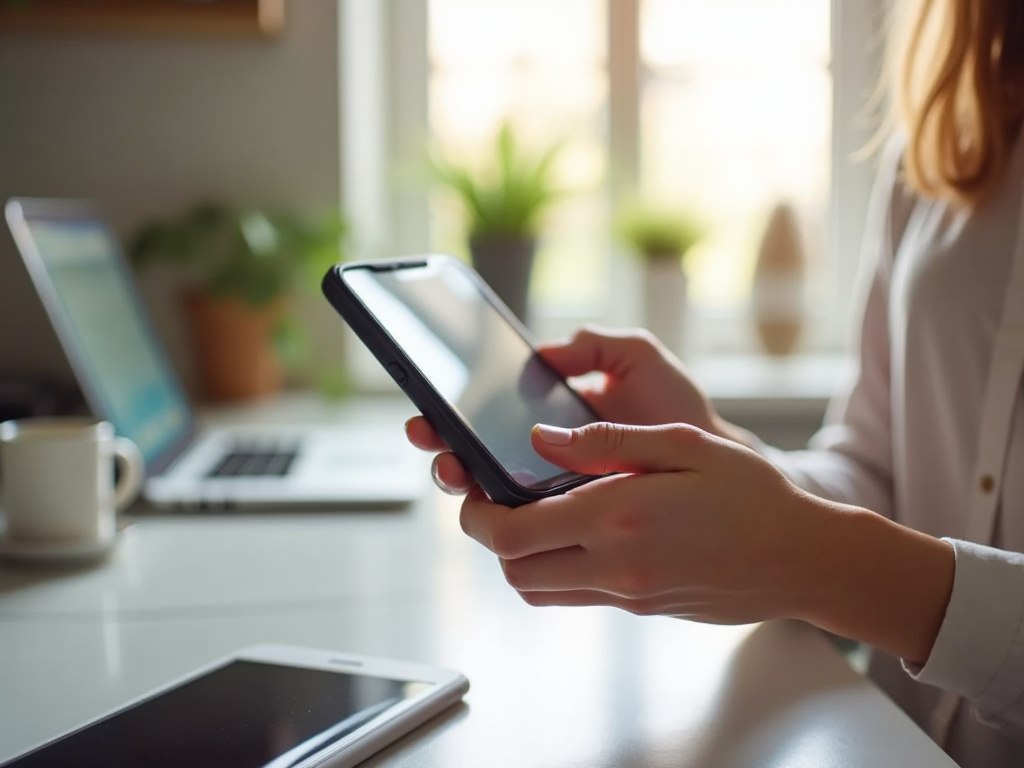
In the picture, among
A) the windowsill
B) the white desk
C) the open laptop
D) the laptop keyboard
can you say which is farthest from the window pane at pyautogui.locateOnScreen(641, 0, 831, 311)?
the white desk

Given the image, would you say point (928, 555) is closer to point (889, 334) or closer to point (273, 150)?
point (889, 334)

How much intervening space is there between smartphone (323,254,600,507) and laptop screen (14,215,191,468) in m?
0.40

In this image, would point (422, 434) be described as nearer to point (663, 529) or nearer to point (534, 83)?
point (663, 529)

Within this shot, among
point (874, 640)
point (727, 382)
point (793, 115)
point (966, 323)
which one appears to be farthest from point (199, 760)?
point (793, 115)

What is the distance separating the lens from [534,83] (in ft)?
6.50

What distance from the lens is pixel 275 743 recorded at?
0.55m

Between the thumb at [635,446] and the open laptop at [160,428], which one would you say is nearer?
the thumb at [635,446]

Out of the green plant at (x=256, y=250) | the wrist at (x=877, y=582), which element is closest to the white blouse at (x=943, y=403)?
the wrist at (x=877, y=582)

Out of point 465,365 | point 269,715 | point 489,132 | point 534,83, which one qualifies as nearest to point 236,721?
point 269,715

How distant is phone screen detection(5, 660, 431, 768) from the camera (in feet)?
1.76

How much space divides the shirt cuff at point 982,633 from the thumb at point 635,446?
0.58 feet

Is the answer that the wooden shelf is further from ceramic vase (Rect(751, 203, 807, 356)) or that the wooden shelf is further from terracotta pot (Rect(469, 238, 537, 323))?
ceramic vase (Rect(751, 203, 807, 356))

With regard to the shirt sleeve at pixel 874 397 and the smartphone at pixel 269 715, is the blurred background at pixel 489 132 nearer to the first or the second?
the shirt sleeve at pixel 874 397

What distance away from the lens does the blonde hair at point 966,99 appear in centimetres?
88
